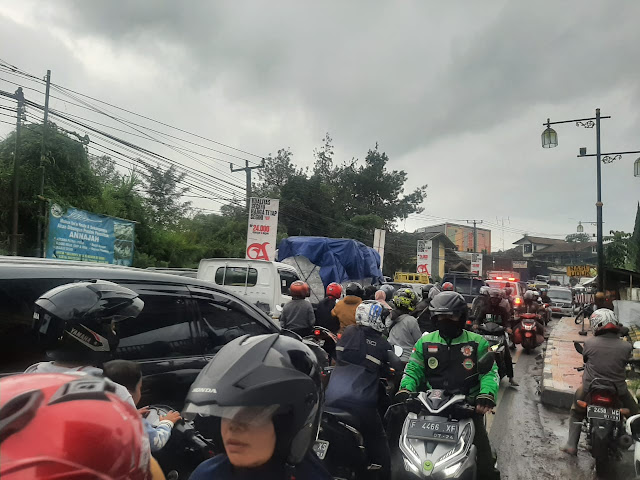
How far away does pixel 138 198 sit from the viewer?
19.5m

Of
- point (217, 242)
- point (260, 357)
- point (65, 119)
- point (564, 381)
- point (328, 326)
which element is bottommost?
point (564, 381)

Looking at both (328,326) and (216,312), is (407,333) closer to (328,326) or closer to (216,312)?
(328,326)

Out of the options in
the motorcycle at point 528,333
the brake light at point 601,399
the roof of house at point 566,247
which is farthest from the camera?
the roof of house at point 566,247

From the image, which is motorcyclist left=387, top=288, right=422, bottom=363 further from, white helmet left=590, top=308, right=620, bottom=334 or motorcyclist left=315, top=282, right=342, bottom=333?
motorcyclist left=315, top=282, right=342, bottom=333

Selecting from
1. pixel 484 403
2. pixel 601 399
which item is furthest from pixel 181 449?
pixel 601 399

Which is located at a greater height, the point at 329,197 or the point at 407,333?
the point at 329,197

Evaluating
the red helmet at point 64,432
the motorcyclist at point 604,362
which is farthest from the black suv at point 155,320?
the motorcyclist at point 604,362

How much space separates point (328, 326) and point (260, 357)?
6391mm

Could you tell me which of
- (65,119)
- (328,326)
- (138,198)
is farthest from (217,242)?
(328,326)

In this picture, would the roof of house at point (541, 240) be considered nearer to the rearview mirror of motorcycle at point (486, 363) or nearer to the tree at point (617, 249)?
the tree at point (617, 249)

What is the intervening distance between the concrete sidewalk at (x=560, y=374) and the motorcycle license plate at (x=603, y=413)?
131 cm

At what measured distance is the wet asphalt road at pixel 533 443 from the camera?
4910 millimetres

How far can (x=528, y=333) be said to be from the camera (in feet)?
39.8

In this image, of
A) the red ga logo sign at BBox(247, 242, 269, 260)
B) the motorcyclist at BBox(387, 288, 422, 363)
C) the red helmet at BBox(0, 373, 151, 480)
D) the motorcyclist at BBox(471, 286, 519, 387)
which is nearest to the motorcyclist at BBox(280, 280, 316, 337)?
the motorcyclist at BBox(387, 288, 422, 363)
